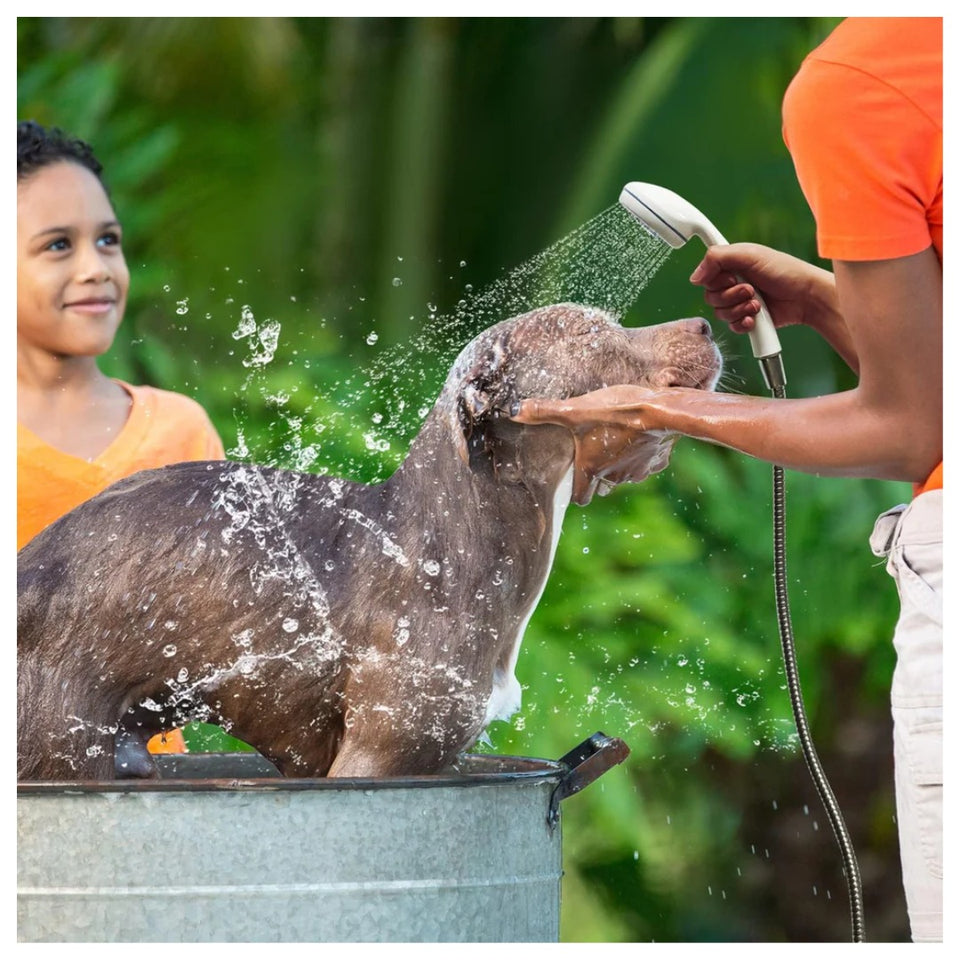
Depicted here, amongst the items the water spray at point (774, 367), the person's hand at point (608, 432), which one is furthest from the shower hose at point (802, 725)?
the person's hand at point (608, 432)

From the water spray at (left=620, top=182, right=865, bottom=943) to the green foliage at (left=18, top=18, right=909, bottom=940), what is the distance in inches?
102

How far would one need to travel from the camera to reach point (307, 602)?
2.35m

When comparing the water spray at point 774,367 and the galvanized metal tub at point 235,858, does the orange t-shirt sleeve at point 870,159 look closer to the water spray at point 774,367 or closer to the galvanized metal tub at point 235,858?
the water spray at point 774,367

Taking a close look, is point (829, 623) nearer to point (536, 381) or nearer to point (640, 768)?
point (640, 768)

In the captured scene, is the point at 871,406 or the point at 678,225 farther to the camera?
the point at 678,225

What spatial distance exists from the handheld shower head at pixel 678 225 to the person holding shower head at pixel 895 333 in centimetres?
53

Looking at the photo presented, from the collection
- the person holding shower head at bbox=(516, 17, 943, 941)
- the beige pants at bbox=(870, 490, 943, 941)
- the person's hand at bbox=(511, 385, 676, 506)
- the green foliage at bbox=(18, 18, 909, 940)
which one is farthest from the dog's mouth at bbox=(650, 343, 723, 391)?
the green foliage at bbox=(18, 18, 909, 940)

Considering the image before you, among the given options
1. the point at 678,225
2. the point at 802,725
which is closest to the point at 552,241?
the point at 678,225

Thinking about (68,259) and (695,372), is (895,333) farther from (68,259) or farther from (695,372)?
(68,259)

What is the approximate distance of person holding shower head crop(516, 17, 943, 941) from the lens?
1898 millimetres

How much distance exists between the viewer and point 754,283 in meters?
2.78

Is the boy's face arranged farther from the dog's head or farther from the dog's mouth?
the dog's mouth

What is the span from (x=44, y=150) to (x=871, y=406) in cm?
257

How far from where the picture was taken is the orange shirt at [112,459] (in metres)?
3.70
